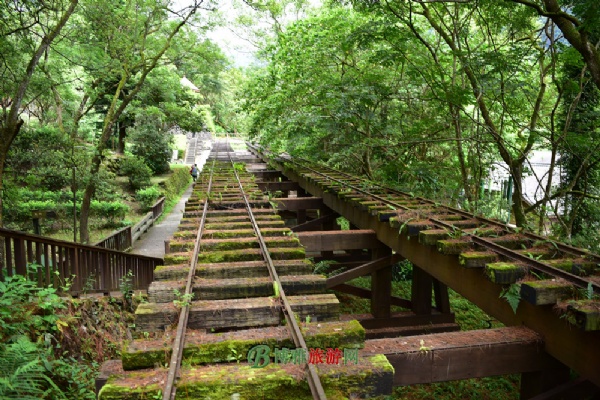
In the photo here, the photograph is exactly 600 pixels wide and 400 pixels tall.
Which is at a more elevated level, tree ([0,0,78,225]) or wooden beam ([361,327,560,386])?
tree ([0,0,78,225])

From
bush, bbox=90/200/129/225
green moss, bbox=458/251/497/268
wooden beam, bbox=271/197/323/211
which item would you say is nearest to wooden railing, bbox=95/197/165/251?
bush, bbox=90/200/129/225

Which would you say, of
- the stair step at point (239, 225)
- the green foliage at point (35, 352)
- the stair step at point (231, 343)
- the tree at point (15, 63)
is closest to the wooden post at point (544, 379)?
the stair step at point (231, 343)

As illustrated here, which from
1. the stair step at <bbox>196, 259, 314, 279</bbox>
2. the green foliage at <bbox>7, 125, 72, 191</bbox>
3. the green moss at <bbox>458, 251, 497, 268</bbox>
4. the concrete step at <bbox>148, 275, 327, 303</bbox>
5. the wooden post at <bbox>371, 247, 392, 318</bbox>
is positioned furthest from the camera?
the green foliage at <bbox>7, 125, 72, 191</bbox>

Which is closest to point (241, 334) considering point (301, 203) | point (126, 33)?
point (301, 203)

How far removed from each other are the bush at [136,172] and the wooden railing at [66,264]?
15.9 m

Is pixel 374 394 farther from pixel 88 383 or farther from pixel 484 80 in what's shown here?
pixel 484 80

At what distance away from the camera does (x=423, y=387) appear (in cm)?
701

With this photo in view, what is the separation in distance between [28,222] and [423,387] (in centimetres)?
1716

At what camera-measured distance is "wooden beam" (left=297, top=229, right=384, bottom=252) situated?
253 inches

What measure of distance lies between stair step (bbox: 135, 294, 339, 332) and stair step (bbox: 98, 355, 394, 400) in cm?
68

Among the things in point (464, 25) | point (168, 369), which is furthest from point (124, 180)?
point (168, 369)

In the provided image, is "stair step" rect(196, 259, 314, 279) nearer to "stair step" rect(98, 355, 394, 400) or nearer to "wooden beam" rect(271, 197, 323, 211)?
"stair step" rect(98, 355, 394, 400)

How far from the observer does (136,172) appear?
23.7m

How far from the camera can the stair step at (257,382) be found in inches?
93.5
